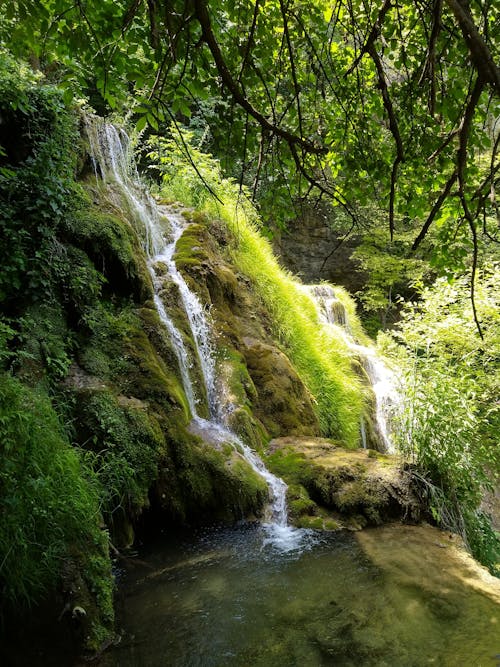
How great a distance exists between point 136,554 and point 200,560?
594 millimetres

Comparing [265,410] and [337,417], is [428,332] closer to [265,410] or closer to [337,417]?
[337,417]

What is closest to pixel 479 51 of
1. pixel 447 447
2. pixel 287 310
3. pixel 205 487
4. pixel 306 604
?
pixel 306 604

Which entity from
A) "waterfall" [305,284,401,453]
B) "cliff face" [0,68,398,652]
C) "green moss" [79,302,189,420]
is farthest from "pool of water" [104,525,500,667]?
"waterfall" [305,284,401,453]

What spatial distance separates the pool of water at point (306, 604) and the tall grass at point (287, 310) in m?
4.17

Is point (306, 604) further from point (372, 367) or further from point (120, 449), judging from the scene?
point (372, 367)

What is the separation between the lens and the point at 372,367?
444 inches

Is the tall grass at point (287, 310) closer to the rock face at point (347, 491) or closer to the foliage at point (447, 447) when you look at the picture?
the foliage at point (447, 447)

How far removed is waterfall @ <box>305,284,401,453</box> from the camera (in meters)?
9.58

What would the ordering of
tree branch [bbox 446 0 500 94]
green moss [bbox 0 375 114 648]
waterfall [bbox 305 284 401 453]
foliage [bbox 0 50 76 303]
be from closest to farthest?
tree branch [bbox 446 0 500 94] → green moss [bbox 0 375 114 648] → foliage [bbox 0 50 76 303] → waterfall [bbox 305 284 401 453]

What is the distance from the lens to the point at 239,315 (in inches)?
334

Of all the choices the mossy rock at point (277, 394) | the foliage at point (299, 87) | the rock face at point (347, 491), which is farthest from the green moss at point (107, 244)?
the rock face at point (347, 491)

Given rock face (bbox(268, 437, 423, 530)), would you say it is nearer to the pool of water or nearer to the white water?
the white water

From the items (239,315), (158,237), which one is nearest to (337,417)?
(239,315)

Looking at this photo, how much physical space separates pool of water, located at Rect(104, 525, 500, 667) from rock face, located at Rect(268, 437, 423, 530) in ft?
1.37
